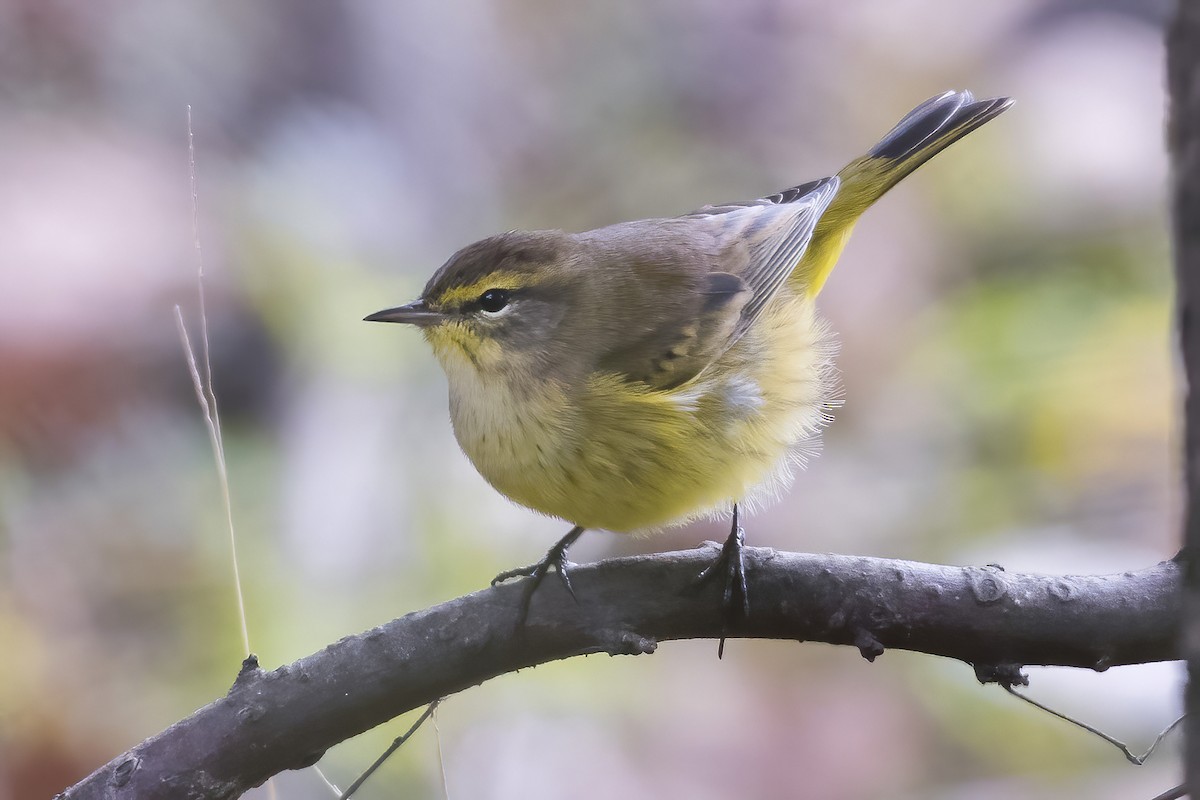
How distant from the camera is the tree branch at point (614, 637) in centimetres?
188

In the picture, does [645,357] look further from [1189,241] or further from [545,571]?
[1189,241]

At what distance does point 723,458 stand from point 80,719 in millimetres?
2239

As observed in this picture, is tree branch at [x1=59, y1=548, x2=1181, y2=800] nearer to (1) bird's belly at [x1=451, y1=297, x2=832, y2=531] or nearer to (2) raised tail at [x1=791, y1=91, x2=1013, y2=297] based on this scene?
(1) bird's belly at [x1=451, y1=297, x2=832, y2=531]

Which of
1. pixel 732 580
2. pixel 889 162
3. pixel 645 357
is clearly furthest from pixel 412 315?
pixel 889 162

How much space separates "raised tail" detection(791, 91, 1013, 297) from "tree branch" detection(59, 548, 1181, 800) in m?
1.58

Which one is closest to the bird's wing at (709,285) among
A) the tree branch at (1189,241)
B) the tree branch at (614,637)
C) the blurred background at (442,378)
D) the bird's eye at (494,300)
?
the bird's eye at (494,300)

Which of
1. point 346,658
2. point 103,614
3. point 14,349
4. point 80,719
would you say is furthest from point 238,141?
point 346,658

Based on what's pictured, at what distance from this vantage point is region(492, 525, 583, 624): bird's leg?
2094 millimetres

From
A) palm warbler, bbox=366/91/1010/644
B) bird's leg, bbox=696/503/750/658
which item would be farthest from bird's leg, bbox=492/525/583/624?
bird's leg, bbox=696/503/750/658

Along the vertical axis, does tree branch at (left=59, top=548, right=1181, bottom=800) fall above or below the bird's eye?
below

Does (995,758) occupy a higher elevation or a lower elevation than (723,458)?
lower

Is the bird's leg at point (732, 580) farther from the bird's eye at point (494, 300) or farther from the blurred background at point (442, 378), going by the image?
the blurred background at point (442, 378)

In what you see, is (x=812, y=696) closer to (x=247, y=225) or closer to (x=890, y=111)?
(x=247, y=225)

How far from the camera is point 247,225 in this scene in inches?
195
